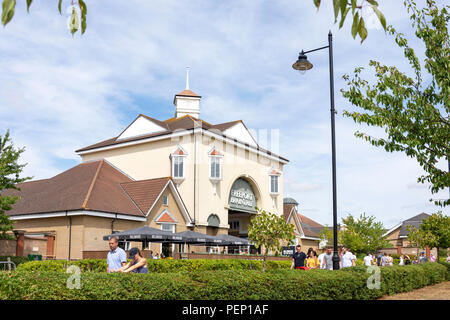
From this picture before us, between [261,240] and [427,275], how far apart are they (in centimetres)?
876

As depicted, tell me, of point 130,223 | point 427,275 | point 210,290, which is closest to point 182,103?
point 130,223

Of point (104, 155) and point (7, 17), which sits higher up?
point (104, 155)

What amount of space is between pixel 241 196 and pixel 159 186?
40.7ft

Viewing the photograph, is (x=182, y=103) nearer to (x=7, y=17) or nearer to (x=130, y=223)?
(x=130, y=223)

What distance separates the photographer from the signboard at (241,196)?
4550 cm

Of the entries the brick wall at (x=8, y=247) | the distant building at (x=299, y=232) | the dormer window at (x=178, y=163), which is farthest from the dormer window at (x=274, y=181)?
the brick wall at (x=8, y=247)

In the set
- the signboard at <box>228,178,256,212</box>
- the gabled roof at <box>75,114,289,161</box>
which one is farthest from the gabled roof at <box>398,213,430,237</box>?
the signboard at <box>228,178,256,212</box>

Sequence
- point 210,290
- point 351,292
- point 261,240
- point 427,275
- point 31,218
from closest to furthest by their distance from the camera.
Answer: point 210,290 → point 351,292 → point 261,240 → point 427,275 → point 31,218

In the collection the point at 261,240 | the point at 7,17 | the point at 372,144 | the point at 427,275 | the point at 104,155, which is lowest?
the point at 427,275

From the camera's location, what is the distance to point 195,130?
4162 centimetres

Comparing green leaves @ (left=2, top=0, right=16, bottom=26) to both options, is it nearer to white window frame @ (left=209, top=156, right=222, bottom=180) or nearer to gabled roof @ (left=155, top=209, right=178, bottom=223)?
gabled roof @ (left=155, top=209, right=178, bottom=223)

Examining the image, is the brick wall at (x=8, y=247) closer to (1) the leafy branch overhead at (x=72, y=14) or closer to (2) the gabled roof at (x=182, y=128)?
(2) the gabled roof at (x=182, y=128)

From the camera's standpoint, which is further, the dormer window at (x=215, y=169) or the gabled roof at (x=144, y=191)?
the dormer window at (x=215, y=169)

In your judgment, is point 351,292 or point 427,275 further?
point 427,275
